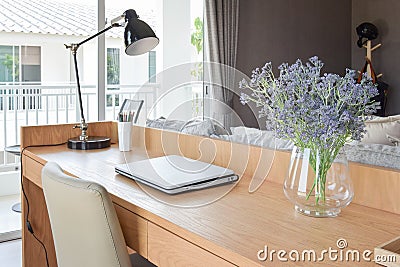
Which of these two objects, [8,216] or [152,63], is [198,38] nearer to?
[152,63]

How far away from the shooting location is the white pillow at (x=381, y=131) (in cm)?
236

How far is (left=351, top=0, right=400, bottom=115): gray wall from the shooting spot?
542 cm

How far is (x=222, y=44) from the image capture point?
4.70 meters

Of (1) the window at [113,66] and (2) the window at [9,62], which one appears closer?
(2) the window at [9,62]

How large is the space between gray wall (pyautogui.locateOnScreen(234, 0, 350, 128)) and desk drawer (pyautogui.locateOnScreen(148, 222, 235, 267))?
3.50 meters

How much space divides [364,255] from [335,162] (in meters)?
0.28

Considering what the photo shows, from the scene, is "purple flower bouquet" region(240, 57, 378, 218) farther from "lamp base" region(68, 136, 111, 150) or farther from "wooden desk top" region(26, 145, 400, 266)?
"lamp base" region(68, 136, 111, 150)

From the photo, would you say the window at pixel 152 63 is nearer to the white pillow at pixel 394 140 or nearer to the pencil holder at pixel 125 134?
the pencil holder at pixel 125 134

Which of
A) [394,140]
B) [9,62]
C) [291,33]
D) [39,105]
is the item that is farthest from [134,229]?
[291,33]

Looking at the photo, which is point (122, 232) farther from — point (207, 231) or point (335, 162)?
point (335, 162)

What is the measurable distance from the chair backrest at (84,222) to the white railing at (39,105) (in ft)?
10.0

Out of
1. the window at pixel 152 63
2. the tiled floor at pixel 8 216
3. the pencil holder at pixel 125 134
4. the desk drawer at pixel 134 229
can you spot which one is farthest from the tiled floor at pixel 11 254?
the window at pixel 152 63

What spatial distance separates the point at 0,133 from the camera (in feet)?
15.9

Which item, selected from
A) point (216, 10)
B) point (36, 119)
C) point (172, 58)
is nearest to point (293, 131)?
point (216, 10)
